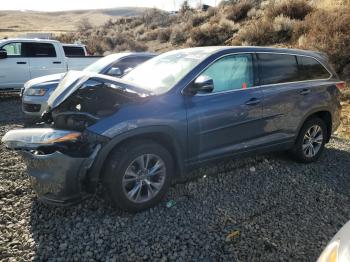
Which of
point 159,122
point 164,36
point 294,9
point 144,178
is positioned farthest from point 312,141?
point 164,36

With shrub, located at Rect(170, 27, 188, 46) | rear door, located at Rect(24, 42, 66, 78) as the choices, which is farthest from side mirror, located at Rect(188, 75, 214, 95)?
shrub, located at Rect(170, 27, 188, 46)

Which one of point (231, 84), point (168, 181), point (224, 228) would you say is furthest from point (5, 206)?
point (231, 84)

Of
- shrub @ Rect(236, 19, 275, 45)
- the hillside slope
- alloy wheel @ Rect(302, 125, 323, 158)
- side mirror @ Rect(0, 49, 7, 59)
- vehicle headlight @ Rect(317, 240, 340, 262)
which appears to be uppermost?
the hillside slope

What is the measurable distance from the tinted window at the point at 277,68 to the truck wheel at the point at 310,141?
785 millimetres

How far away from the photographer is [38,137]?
387cm

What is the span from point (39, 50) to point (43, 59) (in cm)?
34

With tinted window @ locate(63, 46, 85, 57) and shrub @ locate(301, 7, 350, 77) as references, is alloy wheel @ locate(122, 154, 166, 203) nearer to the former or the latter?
shrub @ locate(301, 7, 350, 77)

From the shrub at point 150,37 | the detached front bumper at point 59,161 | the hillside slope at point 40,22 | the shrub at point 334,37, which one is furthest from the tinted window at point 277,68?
the hillside slope at point 40,22

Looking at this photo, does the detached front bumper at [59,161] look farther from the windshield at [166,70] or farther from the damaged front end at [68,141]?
the windshield at [166,70]

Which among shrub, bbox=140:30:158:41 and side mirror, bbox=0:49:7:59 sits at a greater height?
shrub, bbox=140:30:158:41

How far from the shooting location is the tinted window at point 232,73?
15.3 feet

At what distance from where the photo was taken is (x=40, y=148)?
3855mm

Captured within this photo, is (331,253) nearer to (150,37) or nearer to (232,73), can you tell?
(232,73)

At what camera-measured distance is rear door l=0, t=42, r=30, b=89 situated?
38.9ft
